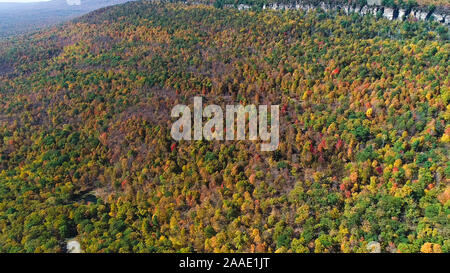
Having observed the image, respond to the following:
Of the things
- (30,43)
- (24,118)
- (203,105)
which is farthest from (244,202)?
(30,43)

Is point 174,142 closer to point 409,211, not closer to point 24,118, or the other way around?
point 409,211
